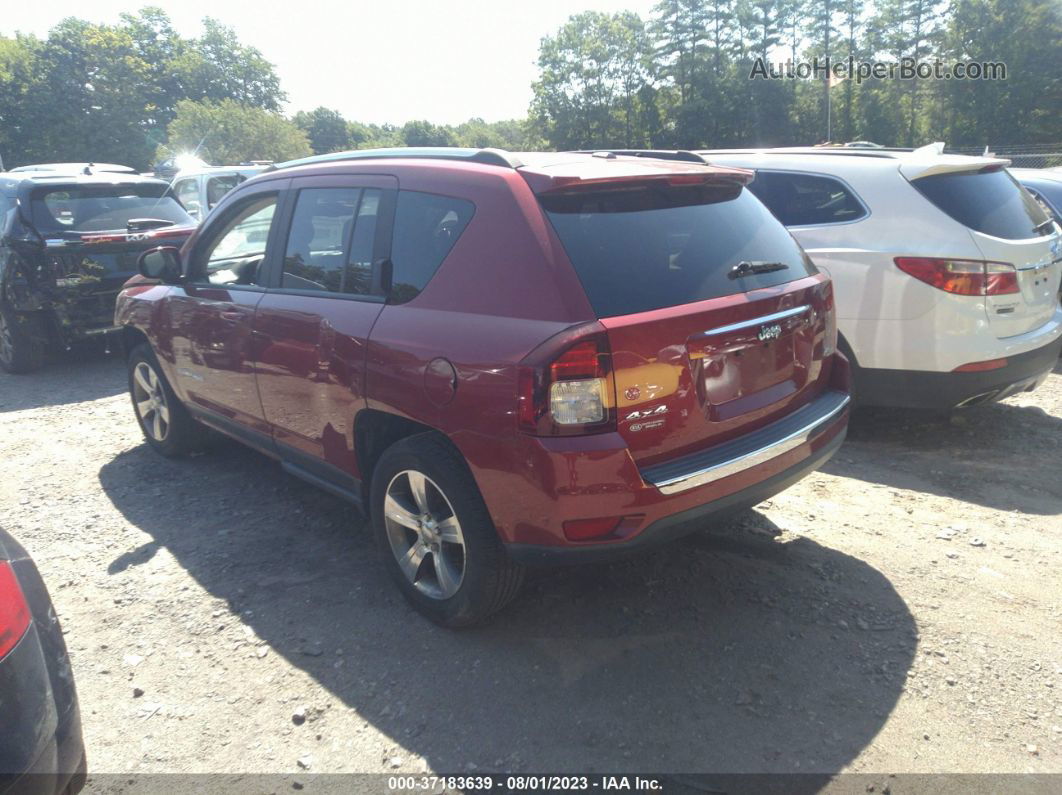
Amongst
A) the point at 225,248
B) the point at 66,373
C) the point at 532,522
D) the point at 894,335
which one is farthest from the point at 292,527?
the point at 66,373

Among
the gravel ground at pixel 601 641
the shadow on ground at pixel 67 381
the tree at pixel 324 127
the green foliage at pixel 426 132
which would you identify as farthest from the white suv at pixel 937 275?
the tree at pixel 324 127

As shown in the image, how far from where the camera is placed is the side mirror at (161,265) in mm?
4793

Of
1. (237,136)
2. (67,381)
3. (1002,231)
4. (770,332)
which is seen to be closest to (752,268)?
(770,332)

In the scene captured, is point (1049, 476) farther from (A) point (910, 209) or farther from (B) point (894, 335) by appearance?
(A) point (910, 209)

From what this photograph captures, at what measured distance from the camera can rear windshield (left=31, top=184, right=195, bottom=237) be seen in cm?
786

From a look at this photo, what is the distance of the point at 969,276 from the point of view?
4797mm

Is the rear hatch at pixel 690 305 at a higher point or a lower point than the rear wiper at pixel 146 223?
lower

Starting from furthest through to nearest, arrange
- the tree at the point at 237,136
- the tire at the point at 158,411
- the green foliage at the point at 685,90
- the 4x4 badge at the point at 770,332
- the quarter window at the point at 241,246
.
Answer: the tree at the point at 237,136, the green foliage at the point at 685,90, the tire at the point at 158,411, the quarter window at the point at 241,246, the 4x4 badge at the point at 770,332

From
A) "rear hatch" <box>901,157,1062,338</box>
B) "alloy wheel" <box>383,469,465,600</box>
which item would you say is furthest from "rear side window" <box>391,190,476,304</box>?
"rear hatch" <box>901,157,1062,338</box>

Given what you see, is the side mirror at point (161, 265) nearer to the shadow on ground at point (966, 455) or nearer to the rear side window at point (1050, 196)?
the shadow on ground at point (966, 455)

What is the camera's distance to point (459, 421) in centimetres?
296

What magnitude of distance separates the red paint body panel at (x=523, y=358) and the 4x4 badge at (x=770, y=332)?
0.04 m

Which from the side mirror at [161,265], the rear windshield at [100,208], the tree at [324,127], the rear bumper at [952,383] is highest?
the tree at [324,127]

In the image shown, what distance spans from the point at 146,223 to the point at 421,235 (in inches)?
237
